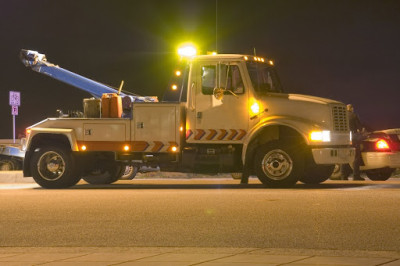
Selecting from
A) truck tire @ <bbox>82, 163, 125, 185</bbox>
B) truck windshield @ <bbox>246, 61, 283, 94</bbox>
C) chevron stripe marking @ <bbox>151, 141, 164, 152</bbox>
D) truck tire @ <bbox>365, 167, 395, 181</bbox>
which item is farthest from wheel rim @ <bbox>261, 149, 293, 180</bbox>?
truck tire @ <bbox>82, 163, 125, 185</bbox>

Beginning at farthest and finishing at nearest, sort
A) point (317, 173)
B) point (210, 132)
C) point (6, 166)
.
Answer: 1. point (6, 166)
2. point (317, 173)
3. point (210, 132)

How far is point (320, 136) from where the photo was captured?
52.6ft

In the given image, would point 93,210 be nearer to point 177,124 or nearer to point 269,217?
point 269,217

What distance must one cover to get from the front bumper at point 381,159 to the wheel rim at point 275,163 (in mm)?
2682

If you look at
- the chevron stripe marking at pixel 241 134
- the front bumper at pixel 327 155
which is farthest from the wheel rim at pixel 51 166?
the front bumper at pixel 327 155

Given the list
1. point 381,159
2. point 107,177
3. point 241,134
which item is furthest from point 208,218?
point 107,177

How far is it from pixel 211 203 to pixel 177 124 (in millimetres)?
4091

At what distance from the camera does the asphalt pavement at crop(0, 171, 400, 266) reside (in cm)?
712

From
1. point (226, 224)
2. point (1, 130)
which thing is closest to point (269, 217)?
point (226, 224)

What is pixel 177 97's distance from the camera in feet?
56.1

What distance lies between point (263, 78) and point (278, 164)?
2070 mm

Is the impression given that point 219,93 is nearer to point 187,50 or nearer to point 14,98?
point 187,50

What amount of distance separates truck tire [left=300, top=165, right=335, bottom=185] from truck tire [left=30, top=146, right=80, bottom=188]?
5145 mm

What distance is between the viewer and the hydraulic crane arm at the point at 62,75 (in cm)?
2192
